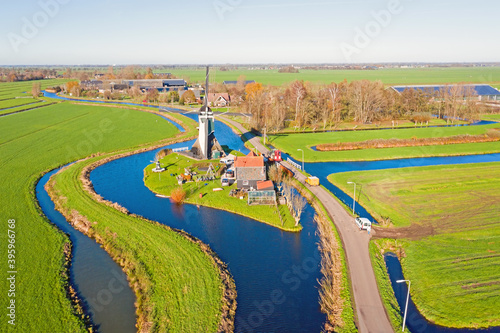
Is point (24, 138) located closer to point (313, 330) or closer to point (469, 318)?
point (313, 330)

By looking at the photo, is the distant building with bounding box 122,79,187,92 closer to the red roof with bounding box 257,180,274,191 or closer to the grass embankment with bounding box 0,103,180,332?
the grass embankment with bounding box 0,103,180,332

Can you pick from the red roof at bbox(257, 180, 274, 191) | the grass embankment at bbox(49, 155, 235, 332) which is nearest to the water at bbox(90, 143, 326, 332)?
the grass embankment at bbox(49, 155, 235, 332)

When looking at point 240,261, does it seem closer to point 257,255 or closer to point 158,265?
point 257,255

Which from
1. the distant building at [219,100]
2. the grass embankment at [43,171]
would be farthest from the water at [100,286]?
the distant building at [219,100]

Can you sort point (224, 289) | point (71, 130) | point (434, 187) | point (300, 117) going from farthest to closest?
point (300, 117) < point (71, 130) < point (434, 187) < point (224, 289)

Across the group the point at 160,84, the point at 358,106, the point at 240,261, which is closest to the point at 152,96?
the point at 160,84

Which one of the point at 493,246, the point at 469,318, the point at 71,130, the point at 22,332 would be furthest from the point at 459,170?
the point at 71,130
